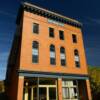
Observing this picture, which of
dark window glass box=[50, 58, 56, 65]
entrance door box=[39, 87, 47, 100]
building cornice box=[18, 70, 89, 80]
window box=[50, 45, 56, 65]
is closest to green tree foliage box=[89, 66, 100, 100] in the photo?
building cornice box=[18, 70, 89, 80]

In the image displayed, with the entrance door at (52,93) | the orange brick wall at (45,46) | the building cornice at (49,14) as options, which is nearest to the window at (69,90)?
the entrance door at (52,93)

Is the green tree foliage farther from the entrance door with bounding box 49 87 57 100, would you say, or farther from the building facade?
the entrance door with bounding box 49 87 57 100

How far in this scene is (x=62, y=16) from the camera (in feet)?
82.6

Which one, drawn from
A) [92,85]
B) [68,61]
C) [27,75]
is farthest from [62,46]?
[92,85]

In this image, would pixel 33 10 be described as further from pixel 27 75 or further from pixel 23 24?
pixel 27 75

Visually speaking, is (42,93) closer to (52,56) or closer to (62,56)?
(52,56)

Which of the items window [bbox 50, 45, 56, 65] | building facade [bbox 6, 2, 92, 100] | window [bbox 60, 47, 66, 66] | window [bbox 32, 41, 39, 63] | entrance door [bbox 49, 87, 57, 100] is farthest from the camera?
window [bbox 60, 47, 66, 66]

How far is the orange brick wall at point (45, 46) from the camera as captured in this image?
64.4 feet

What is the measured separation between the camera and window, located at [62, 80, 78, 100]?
2133cm

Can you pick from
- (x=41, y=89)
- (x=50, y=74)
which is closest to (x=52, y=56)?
(x=50, y=74)

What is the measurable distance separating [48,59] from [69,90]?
5848 mm

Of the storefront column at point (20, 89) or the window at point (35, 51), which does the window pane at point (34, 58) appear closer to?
the window at point (35, 51)

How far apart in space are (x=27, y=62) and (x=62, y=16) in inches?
435

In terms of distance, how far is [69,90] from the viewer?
21.8 metres
